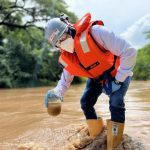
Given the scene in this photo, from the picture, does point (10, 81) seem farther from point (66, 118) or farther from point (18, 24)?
point (66, 118)

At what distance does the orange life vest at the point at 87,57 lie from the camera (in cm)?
366

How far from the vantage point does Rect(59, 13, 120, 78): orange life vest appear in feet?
12.0

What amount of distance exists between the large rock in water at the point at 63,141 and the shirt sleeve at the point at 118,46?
705 millimetres

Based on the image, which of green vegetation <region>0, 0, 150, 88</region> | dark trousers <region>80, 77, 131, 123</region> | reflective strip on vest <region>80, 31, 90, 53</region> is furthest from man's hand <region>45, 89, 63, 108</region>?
green vegetation <region>0, 0, 150, 88</region>

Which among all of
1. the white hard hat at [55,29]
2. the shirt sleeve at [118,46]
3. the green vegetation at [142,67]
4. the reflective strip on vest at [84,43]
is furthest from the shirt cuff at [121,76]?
the green vegetation at [142,67]

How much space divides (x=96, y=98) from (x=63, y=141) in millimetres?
632

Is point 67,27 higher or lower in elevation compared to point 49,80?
higher

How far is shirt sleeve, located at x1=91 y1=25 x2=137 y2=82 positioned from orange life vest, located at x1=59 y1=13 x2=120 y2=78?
7cm

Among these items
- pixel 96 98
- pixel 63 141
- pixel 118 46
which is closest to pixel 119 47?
pixel 118 46

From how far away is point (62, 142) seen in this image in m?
4.50

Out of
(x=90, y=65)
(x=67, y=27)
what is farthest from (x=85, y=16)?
(x=90, y=65)

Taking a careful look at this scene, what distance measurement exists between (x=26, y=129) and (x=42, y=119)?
28.5 inches

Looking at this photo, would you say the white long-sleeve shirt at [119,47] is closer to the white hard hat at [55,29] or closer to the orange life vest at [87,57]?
the orange life vest at [87,57]

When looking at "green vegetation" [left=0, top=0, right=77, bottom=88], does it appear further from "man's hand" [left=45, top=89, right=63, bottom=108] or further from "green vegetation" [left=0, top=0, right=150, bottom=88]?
"man's hand" [left=45, top=89, right=63, bottom=108]
